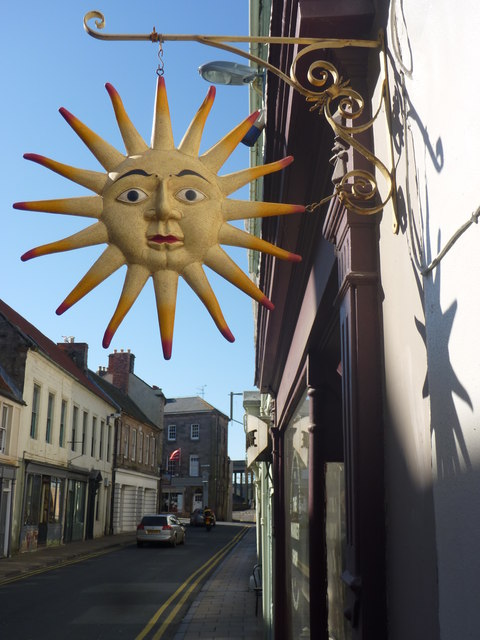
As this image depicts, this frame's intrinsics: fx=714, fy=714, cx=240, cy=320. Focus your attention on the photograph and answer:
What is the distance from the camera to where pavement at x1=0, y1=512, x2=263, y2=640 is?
10.5 m

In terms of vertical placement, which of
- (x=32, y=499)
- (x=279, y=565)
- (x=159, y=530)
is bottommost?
(x=159, y=530)

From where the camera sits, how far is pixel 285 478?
7820mm

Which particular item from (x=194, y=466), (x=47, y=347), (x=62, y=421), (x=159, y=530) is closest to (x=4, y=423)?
(x=62, y=421)

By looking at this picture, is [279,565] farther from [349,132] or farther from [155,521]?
[155,521]

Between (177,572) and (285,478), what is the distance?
12.5 m

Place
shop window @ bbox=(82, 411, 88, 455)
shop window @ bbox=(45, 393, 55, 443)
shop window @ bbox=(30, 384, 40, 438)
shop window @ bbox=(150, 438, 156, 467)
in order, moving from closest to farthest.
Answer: shop window @ bbox=(30, 384, 40, 438) < shop window @ bbox=(45, 393, 55, 443) < shop window @ bbox=(82, 411, 88, 455) < shop window @ bbox=(150, 438, 156, 467)

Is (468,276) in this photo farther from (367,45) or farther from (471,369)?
(367,45)

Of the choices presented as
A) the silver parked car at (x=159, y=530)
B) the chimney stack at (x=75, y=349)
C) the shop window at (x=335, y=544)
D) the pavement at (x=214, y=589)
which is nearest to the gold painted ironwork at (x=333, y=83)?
the shop window at (x=335, y=544)

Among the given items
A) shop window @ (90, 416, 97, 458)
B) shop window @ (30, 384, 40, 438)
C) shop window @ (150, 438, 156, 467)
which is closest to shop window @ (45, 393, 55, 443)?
shop window @ (30, 384, 40, 438)

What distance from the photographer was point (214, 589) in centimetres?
1531

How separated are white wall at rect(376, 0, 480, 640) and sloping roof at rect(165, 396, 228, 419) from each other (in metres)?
64.0

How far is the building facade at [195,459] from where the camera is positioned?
64062mm

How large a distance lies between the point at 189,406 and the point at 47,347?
36193 millimetres

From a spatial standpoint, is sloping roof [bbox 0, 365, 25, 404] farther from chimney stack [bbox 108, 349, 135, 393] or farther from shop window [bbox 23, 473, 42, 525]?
chimney stack [bbox 108, 349, 135, 393]
